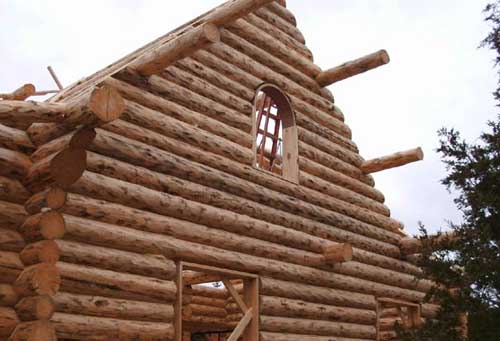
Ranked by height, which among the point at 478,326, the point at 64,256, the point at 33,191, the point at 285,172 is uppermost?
the point at 285,172

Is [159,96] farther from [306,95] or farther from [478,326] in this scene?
[478,326]

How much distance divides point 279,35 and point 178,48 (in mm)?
4712

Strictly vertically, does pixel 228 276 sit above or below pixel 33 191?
below

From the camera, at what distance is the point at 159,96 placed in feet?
32.1

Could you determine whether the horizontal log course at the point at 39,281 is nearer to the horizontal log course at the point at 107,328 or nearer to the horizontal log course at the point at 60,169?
the horizontal log course at the point at 107,328

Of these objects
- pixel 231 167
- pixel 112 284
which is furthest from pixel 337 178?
pixel 112 284

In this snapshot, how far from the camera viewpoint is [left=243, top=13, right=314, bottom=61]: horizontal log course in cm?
1256

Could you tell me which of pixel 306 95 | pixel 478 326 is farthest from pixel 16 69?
pixel 478 326

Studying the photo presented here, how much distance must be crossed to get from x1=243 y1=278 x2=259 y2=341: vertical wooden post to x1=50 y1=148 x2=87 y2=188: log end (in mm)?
3684

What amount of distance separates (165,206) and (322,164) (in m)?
4.66

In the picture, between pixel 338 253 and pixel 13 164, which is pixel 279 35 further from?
pixel 13 164

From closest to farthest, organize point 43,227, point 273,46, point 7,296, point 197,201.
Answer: point 7,296 < point 43,227 < point 197,201 < point 273,46

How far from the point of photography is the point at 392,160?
1432cm

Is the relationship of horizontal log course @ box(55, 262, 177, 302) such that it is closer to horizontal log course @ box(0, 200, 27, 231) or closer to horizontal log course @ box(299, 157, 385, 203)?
horizontal log course @ box(0, 200, 27, 231)
